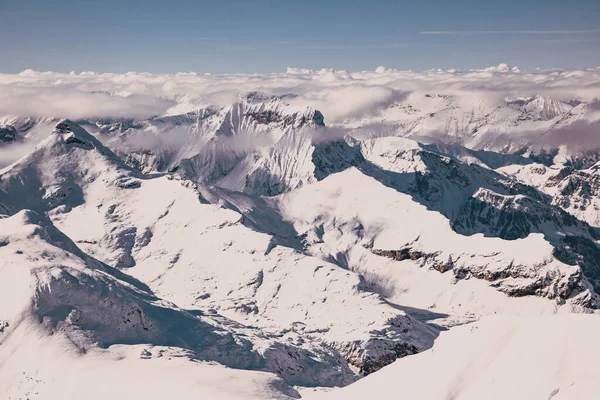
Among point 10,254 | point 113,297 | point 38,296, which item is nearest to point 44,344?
point 38,296

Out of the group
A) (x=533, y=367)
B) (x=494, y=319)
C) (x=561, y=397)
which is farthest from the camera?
(x=494, y=319)

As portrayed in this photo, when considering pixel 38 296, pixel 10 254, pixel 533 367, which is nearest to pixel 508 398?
pixel 533 367

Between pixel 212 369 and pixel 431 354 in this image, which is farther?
pixel 212 369

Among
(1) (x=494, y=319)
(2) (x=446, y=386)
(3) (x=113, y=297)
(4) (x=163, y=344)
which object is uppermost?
(1) (x=494, y=319)

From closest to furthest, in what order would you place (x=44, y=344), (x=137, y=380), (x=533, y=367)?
1. (x=533, y=367)
2. (x=137, y=380)
3. (x=44, y=344)

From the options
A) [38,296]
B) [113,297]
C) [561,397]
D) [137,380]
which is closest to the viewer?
[561,397]

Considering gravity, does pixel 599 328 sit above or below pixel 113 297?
above

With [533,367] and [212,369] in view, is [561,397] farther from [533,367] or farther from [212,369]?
[212,369]

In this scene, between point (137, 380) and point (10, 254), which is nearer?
point (137, 380)

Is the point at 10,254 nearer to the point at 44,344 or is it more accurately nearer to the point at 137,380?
the point at 44,344

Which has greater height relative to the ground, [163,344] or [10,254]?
[10,254]
